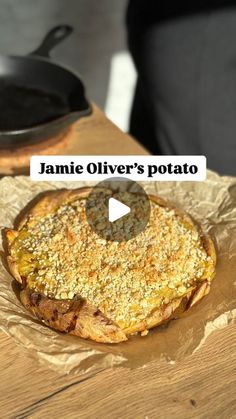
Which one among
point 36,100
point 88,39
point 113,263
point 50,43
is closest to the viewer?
point 113,263

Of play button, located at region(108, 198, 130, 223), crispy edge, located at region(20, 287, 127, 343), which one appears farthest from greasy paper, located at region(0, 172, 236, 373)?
play button, located at region(108, 198, 130, 223)

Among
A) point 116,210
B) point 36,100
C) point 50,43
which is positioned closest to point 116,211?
point 116,210

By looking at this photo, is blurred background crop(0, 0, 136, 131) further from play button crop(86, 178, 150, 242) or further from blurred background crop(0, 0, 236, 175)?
play button crop(86, 178, 150, 242)

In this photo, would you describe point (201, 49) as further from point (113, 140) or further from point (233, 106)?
point (113, 140)

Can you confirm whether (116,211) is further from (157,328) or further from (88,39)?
(88,39)

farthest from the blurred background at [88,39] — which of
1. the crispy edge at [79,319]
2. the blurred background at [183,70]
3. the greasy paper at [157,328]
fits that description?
the crispy edge at [79,319]

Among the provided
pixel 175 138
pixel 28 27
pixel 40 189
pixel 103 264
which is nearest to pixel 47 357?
pixel 103 264

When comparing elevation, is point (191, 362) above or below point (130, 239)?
below

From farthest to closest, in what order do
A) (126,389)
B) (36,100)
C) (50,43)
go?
(50,43) < (36,100) < (126,389)
